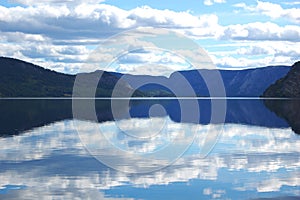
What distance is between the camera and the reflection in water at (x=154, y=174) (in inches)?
1172

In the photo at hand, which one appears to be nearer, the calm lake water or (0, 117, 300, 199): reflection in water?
(0, 117, 300, 199): reflection in water

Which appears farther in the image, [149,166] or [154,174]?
[149,166]

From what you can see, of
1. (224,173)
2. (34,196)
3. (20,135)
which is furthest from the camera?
(20,135)

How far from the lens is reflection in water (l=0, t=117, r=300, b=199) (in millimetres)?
29766

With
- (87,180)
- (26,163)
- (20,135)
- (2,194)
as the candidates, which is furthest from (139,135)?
(2,194)

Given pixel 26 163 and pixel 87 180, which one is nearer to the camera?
pixel 87 180

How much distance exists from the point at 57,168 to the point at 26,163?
12.7 ft

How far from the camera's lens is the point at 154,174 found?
1432 inches

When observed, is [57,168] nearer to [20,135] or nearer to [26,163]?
[26,163]

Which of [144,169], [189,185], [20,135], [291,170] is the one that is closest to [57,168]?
[144,169]

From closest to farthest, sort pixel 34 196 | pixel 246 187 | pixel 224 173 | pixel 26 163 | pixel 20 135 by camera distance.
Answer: pixel 34 196
pixel 246 187
pixel 224 173
pixel 26 163
pixel 20 135

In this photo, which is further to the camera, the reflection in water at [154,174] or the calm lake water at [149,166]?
the calm lake water at [149,166]

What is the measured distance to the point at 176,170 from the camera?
38.2m

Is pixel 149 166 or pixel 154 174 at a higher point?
pixel 154 174
